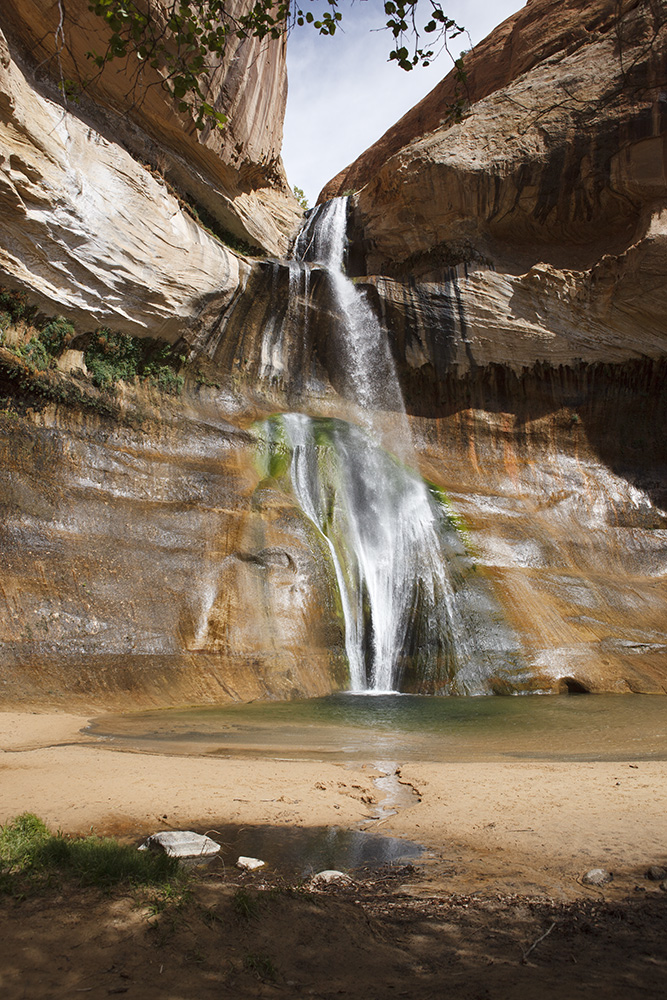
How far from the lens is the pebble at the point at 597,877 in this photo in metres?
2.98

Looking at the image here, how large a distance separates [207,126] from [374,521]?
11.9 metres

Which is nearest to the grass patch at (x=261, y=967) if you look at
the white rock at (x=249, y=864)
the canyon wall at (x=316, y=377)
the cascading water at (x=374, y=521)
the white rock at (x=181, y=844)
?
the white rock at (x=249, y=864)

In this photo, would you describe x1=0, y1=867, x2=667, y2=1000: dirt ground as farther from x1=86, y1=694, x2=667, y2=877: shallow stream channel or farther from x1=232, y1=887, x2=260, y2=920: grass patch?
x1=86, y1=694, x2=667, y2=877: shallow stream channel

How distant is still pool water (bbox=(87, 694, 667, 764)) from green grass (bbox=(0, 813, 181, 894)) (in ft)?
10.4

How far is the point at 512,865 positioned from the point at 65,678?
8010 mm

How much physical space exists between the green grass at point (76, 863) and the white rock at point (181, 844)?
15 centimetres

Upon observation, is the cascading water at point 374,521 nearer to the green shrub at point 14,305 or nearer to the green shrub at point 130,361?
the green shrub at point 130,361

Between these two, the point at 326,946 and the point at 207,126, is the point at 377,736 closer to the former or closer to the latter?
the point at 326,946

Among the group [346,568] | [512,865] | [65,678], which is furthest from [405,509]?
[512,865]

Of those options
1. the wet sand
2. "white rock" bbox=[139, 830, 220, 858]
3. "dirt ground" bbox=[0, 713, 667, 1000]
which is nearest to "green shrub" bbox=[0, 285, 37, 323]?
the wet sand

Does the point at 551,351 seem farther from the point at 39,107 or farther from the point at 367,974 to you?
the point at 367,974

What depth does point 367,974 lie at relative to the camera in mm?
2219

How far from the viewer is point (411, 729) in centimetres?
811

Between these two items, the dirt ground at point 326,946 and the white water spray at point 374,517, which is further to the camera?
the white water spray at point 374,517
